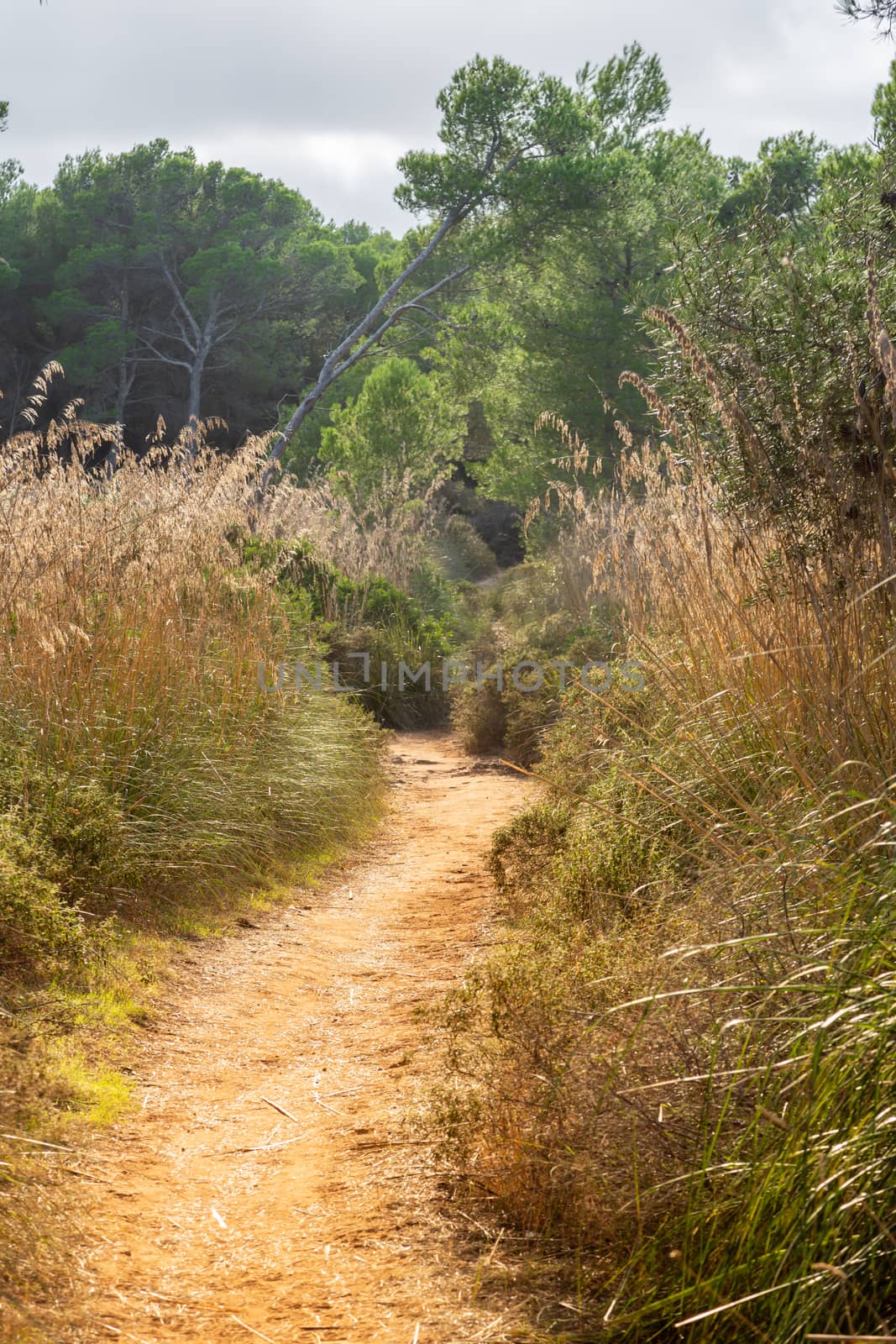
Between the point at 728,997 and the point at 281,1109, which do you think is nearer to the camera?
the point at 728,997

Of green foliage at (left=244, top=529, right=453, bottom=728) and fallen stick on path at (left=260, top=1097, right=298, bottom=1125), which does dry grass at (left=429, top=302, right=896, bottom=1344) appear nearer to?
fallen stick on path at (left=260, top=1097, right=298, bottom=1125)

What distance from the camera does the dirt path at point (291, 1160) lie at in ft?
7.54

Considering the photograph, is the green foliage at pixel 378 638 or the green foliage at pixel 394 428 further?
the green foliage at pixel 394 428

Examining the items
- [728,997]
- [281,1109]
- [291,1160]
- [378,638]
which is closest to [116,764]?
[281,1109]

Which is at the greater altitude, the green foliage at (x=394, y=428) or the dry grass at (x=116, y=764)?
the green foliage at (x=394, y=428)

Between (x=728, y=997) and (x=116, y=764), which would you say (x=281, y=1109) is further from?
(x=116, y=764)

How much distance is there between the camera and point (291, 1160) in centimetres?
308

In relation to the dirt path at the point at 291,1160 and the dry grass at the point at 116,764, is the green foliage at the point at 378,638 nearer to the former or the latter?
the dry grass at the point at 116,764

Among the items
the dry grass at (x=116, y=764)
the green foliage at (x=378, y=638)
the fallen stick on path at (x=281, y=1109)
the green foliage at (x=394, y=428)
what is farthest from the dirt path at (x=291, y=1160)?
the green foliage at (x=394, y=428)

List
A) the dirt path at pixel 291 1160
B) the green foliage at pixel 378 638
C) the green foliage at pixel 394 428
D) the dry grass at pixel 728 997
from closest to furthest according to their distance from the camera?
the dry grass at pixel 728 997 → the dirt path at pixel 291 1160 → the green foliage at pixel 378 638 → the green foliage at pixel 394 428

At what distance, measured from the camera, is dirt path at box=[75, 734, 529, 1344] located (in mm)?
2299

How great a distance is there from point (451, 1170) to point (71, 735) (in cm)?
280

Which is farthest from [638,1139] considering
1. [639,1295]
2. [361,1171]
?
[361,1171]

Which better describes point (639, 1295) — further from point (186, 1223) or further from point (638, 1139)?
point (186, 1223)
